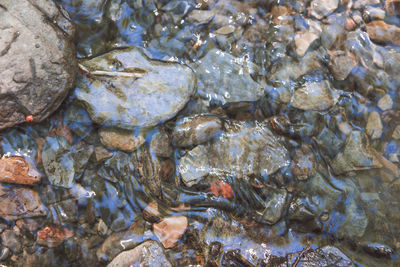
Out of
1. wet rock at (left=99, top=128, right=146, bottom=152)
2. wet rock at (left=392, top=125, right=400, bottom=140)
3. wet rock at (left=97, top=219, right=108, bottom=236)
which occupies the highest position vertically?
wet rock at (left=99, top=128, right=146, bottom=152)

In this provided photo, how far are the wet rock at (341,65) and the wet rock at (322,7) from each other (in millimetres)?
638

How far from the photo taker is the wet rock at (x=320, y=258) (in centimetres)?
343

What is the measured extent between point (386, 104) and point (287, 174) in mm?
1757

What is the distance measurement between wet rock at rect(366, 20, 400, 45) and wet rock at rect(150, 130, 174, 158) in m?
3.26

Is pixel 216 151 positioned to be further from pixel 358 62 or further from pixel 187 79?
pixel 358 62

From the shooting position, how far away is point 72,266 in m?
3.45

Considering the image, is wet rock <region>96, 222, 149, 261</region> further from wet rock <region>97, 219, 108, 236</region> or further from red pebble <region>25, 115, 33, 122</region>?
red pebble <region>25, 115, 33, 122</region>

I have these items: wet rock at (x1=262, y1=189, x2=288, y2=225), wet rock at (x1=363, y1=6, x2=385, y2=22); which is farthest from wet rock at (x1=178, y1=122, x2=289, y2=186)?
wet rock at (x1=363, y1=6, x2=385, y2=22)

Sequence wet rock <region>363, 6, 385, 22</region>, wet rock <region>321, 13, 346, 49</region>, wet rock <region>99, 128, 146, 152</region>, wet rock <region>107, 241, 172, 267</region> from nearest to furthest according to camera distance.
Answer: wet rock <region>107, 241, 172, 267</region>, wet rock <region>99, 128, 146, 152</region>, wet rock <region>321, 13, 346, 49</region>, wet rock <region>363, 6, 385, 22</region>

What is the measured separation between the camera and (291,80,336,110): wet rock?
12.9 ft

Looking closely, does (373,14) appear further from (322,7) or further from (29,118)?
(29,118)

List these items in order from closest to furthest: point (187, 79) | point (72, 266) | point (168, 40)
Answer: point (72, 266)
point (187, 79)
point (168, 40)

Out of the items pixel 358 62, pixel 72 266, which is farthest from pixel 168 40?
pixel 72 266

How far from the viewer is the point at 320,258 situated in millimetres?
3451
